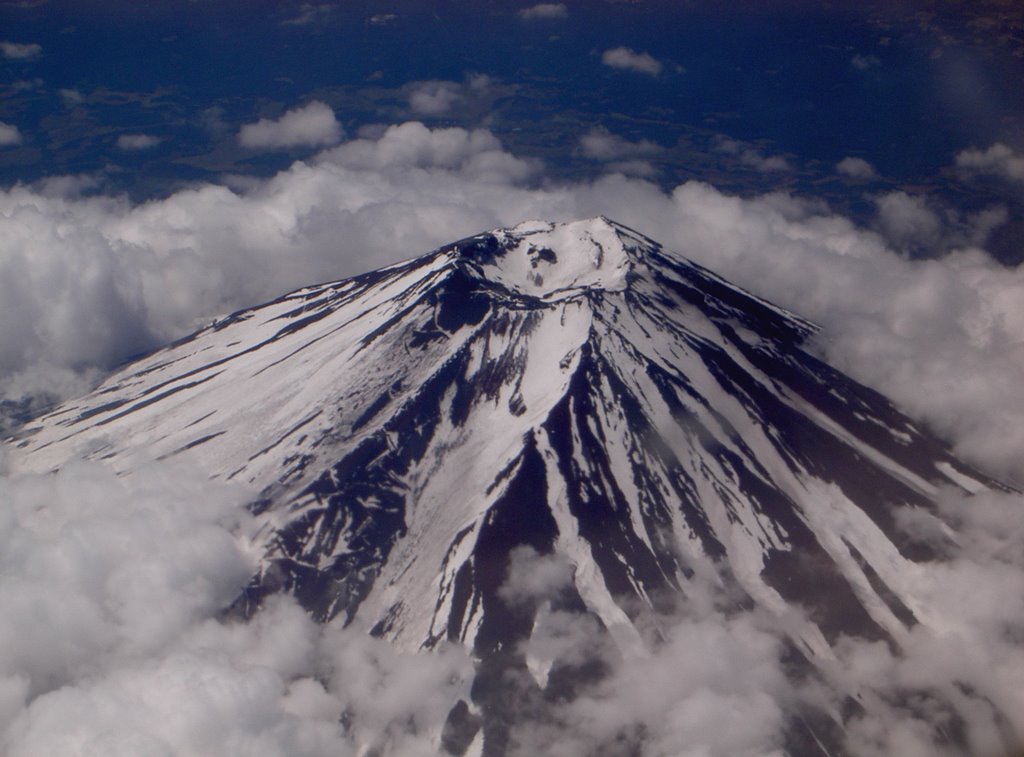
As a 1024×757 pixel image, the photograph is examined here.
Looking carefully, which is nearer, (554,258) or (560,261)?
(554,258)

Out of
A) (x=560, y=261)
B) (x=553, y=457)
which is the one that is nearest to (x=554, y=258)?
(x=560, y=261)

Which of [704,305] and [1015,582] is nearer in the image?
[1015,582]

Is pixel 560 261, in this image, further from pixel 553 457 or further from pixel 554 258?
pixel 553 457

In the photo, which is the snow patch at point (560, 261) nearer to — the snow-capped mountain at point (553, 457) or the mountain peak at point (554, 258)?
the mountain peak at point (554, 258)

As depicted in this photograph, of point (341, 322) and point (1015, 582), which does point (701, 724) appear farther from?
point (341, 322)

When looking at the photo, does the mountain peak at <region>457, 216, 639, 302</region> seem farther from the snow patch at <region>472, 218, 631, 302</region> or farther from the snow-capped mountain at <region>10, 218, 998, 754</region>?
the snow-capped mountain at <region>10, 218, 998, 754</region>

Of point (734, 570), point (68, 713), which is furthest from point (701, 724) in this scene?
point (68, 713)
